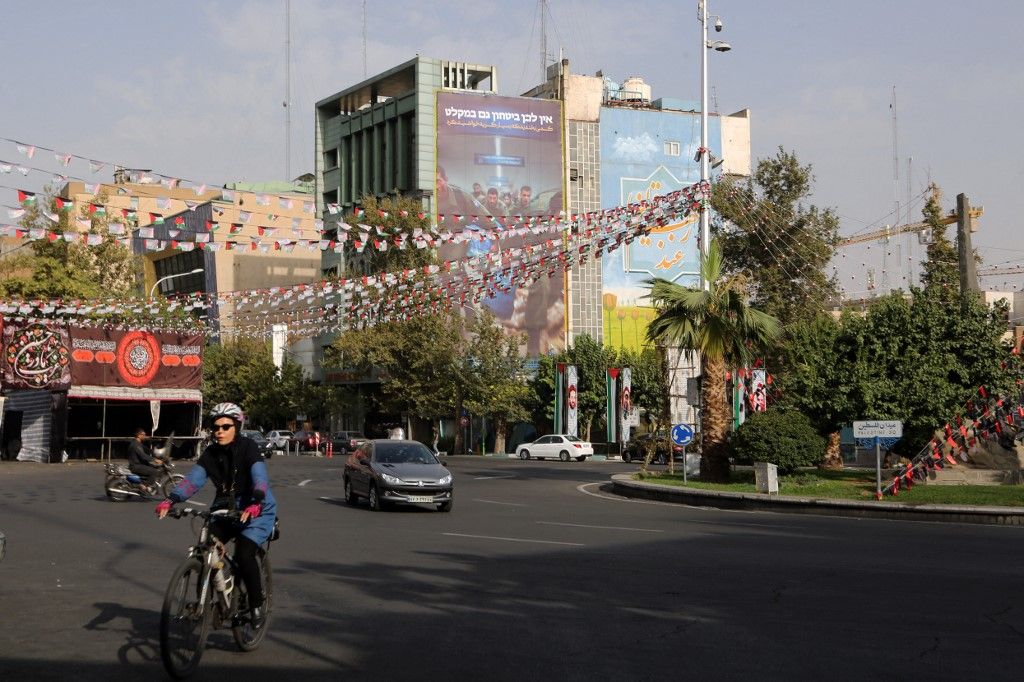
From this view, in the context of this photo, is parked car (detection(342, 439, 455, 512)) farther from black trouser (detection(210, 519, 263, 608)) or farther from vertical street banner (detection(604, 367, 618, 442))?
vertical street banner (detection(604, 367, 618, 442))

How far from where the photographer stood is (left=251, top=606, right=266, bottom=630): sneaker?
848cm

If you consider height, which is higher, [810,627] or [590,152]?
[590,152]

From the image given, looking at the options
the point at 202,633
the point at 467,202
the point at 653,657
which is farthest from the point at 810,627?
the point at 467,202

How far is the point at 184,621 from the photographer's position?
25.4 feet

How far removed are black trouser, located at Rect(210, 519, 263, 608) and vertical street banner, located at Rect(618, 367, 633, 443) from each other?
55.2 meters

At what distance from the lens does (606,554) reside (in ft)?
49.4

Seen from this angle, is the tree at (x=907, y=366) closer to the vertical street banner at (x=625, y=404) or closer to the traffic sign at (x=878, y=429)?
the traffic sign at (x=878, y=429)

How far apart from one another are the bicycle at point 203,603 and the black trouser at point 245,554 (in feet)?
0.22

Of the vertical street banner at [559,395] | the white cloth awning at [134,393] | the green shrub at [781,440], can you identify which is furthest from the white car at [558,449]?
the green shrub at [781,440]

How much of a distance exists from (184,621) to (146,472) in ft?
65.4

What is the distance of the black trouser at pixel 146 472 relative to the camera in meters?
26.6

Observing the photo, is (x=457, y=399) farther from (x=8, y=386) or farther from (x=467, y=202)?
(x=8, y=386)

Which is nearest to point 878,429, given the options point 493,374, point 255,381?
point 493,374

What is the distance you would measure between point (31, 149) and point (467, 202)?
58649 millimetres
